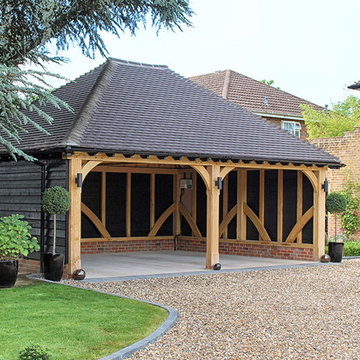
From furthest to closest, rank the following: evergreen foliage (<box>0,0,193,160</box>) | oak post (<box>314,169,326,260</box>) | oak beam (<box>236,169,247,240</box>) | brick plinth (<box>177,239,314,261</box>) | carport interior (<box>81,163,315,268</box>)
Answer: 1. oak beam (<box>236,169,247,240</box>)
2. carport interior (<box>81,163,315,268</box>)
3. brick plinth (<box>177,239,314,261</box>)
4. oak post (<box>314,169,326,260</box>)
5. evergreen foliage (<box>0,0,193,160</box>)

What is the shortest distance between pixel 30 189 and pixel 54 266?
2351 millimetres

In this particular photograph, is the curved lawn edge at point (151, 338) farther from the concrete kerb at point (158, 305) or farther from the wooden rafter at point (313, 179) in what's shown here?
the wooden rafter at point (313, 179)

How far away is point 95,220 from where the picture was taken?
18484mm

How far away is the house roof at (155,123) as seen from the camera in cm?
1350

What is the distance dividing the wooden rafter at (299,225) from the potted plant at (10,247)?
7.67m

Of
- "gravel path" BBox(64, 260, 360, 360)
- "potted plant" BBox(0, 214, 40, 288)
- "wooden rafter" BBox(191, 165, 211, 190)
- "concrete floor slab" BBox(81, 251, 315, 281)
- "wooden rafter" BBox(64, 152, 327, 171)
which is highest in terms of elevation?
"wooden rafter" BBox(64, 152, 327, 171)

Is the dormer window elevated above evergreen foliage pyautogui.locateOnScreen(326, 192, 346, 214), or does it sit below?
above

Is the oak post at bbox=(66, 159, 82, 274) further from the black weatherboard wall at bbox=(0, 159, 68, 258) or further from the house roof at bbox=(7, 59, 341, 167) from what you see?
the house roof at bbox=(7, 59, 341, 167)

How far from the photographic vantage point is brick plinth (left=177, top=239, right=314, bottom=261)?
666 inches

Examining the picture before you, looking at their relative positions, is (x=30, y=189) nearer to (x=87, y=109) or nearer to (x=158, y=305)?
(x=87, y=109)

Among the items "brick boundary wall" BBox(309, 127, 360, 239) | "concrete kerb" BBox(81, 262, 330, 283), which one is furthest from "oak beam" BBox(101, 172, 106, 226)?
"brick boundary wall" BBox(309, 127, 360, 239)

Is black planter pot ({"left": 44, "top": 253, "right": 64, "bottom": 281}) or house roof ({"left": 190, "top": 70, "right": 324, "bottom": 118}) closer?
black planter pot ({"left": 44, "top": 253, "right": 64, "bottom": 281})

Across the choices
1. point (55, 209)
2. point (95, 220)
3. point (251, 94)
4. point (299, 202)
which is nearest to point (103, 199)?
point (95, 220)

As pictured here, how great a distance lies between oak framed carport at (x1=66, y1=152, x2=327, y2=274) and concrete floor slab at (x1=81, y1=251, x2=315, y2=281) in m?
0.47
